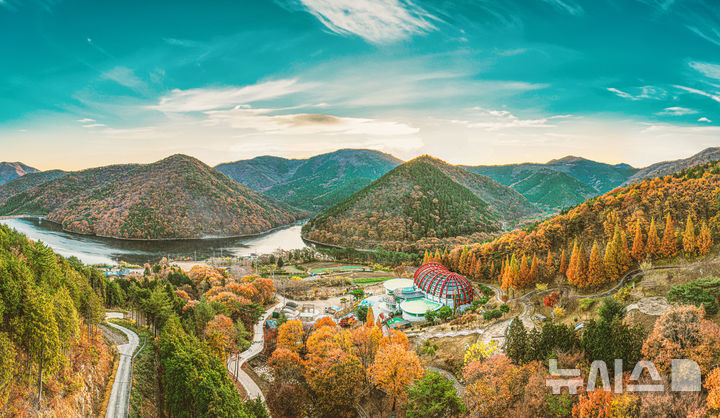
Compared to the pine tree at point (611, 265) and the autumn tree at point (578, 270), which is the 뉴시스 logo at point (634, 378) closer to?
the autumn tree at point (578, 270)

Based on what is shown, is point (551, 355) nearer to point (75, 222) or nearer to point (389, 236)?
point (389, 236)

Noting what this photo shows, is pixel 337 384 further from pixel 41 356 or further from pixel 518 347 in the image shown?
pixel 41 356

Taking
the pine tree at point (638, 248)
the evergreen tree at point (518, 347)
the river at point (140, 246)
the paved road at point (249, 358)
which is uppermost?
the pine tree at point (638, 248)

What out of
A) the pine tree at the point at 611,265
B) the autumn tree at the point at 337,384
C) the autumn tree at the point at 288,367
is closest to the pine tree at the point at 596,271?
the pine tree at the point at 611,265

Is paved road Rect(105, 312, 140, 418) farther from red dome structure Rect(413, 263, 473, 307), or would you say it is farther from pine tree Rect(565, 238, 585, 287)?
pine tree Rect(565, 238, 585, 287)

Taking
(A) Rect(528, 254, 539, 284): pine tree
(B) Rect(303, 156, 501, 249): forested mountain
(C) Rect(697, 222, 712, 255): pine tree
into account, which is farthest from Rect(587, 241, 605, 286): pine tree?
(B) Rect(303, 156, 501, 249): forested mountain
